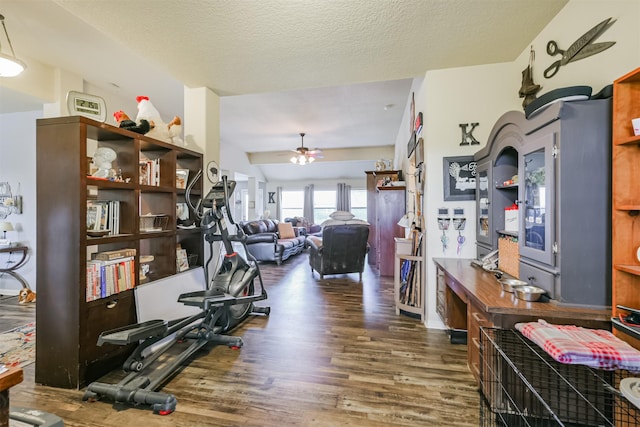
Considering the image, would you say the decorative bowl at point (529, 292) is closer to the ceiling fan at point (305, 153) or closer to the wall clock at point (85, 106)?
the wall clock at point (85, 106)

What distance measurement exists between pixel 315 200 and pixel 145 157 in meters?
7.73

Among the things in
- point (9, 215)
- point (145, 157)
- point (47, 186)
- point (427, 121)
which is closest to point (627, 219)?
point (427, 121)

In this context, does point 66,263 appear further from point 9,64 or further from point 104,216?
point 9,64

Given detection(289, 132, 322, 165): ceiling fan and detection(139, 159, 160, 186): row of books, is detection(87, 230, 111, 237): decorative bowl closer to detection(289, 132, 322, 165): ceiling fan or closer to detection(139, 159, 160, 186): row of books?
detection(139, 159, 160, 186): row of books

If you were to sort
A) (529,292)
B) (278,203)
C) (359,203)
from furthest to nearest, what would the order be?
(278,203) < (359,203) < (529,292)

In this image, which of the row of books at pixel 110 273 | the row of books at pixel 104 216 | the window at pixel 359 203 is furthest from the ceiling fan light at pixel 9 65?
the window at pixel 359 203

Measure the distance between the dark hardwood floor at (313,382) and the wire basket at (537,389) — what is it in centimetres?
20

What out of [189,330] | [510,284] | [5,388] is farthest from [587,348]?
[189,330]

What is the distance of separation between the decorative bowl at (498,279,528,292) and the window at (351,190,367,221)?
8251mm

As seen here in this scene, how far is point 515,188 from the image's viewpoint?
7.23ft

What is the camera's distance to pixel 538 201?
5.55 feet

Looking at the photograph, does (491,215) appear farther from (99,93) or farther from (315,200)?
(315,200)

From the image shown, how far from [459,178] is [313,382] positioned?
231 centimetres

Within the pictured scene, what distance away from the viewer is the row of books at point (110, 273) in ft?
6.45
